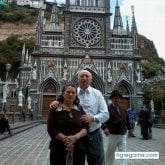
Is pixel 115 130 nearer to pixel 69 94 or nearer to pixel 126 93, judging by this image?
pixel 69 94

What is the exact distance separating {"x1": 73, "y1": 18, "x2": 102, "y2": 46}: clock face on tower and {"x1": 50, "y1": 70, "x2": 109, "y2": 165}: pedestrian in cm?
3965

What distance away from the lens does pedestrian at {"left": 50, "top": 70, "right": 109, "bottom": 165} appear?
4.82 m

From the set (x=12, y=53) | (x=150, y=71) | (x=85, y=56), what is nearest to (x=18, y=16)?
(x=12, y=53)

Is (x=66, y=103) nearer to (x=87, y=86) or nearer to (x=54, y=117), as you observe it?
(x=54, y=117)

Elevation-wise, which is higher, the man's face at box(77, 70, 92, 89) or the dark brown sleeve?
the man's face at box(77, 70, 92, 89)

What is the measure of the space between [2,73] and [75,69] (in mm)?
40099

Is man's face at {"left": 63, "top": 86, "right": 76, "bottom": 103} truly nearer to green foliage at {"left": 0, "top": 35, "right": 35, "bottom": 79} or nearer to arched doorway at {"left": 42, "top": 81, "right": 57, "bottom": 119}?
arched doorway at {"left": 42, "top": 81, "right": 57, "bottom": 119}

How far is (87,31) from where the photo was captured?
148 ft

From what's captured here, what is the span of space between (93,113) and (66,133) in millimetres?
963

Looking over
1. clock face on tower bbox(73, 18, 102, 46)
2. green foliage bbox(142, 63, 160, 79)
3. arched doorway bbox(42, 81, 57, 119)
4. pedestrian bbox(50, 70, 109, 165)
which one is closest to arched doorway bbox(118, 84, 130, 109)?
clock face on tower bbox(73, 18, 102, 46)

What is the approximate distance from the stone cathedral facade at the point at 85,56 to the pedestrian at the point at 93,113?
120 ft

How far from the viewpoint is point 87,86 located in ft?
16.6

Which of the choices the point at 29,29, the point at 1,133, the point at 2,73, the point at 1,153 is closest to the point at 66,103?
the point at 1,153

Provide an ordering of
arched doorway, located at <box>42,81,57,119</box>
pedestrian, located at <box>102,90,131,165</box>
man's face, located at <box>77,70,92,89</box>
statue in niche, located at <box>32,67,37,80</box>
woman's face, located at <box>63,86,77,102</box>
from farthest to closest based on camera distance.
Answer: arched doorway, located at <box>42,81,57,119</box> < statue in niche, located at <box>32,67,37,80</box> < pedestrian, located at <box>102,90,131,165</box> < man's face, located at <box>77,70,92,89</box> < woman's face, located at <box>63,86,77,102</box>
